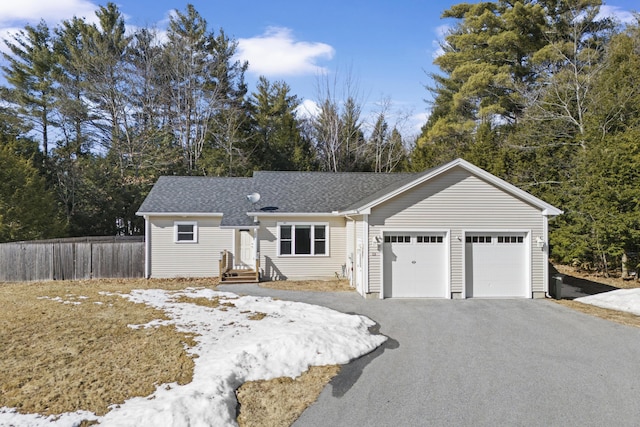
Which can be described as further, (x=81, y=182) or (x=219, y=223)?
(x=81, y=182)

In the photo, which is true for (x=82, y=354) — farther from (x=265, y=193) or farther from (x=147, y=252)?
(x=265, y=193)

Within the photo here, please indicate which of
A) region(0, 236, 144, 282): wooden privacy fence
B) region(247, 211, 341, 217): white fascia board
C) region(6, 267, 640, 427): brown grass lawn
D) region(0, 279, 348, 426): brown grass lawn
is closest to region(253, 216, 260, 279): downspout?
region(247, 211, 341, 217): white fascia board

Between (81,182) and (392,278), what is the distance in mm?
21205

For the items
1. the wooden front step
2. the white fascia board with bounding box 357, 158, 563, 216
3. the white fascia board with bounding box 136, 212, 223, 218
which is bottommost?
the wooden front step

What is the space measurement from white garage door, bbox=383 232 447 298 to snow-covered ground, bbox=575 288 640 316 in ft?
15.2

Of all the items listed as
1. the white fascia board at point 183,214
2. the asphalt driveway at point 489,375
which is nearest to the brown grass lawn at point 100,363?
the asphalt driveway at point 489,375

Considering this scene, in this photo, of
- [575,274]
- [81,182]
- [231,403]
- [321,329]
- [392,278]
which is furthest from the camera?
[81,182]

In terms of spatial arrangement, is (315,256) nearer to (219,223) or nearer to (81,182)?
(219,223)

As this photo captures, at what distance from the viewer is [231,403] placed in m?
5.16

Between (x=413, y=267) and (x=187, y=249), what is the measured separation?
916 centimetres

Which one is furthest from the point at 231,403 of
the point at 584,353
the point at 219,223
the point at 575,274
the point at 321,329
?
the point at 575,274

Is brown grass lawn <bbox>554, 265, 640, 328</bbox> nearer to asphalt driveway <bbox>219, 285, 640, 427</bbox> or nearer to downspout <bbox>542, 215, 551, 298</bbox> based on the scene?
downspout <bbox>542, 215, 551, 298</bbox>

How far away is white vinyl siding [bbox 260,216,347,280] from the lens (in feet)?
50.4

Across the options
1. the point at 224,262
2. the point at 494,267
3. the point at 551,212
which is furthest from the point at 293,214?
the point at 551,212
